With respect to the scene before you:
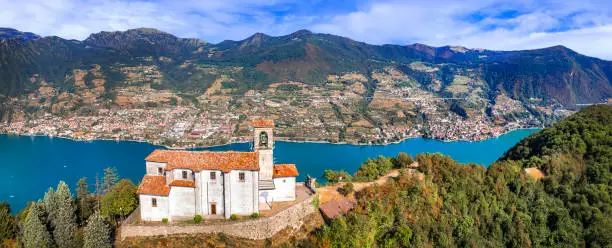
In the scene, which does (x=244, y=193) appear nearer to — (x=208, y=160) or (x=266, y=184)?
(x=266, y=184)

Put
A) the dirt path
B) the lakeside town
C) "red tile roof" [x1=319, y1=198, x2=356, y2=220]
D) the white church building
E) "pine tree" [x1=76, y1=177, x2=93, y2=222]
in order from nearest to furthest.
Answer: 1. the white church building
2. "red tile roof" [x1=319, y1=198, x2=356, y2=220]
3. the dirt path
4. "pine tree" [x1=76, y1=177, x2=93, y2=222]
5. the lakeside town

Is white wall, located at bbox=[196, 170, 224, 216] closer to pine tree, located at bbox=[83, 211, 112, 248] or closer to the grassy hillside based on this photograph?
pine tree, located at bbox=[83, 211, 112, 248]

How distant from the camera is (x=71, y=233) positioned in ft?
61.8

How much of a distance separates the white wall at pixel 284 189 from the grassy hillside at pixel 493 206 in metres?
2.83

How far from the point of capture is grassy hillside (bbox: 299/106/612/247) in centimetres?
1792

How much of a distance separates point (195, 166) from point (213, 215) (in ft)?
8.46

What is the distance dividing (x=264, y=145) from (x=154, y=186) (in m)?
5.71

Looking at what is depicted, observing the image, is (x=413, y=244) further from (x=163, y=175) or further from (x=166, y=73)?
(x=166, y=73)

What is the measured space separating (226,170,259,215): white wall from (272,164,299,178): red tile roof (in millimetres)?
1882

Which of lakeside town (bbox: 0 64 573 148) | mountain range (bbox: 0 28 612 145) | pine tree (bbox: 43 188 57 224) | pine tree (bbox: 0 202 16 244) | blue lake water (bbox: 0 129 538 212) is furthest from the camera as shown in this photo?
mountain range (bbox: 0 28 612 145)

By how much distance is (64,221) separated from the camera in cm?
1872

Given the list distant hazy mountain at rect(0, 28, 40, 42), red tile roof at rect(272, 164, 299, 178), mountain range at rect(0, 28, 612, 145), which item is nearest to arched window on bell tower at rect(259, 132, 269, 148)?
red tile roof at rect(272, 164, 299, 178)

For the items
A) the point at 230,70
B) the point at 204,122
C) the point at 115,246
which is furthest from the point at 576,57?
the point at 115,246

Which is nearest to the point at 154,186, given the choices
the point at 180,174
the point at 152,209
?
the point at 152,209
